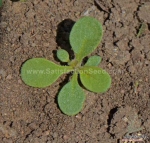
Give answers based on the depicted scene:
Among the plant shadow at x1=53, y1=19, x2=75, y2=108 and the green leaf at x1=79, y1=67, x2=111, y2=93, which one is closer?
the green leaf at x1=79, y1=67, x2=111, y2=93

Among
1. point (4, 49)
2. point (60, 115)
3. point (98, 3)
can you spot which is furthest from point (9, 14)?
point (60, 115)

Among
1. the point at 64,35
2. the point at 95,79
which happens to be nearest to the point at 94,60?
the point at 95,79

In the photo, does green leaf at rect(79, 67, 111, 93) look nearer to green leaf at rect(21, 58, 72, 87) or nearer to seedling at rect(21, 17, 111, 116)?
seedling at rect(21, 17, 111, 116)

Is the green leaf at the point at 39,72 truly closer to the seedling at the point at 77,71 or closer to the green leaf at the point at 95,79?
the seedling at the point at 77,71

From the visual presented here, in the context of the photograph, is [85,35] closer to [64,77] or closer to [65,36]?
[65,36]

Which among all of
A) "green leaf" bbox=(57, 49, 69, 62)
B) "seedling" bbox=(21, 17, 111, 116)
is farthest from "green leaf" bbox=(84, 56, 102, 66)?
"green leaf" bbox=(57, 49, 69, 62)

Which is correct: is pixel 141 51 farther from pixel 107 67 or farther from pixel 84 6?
pixel 84 6
